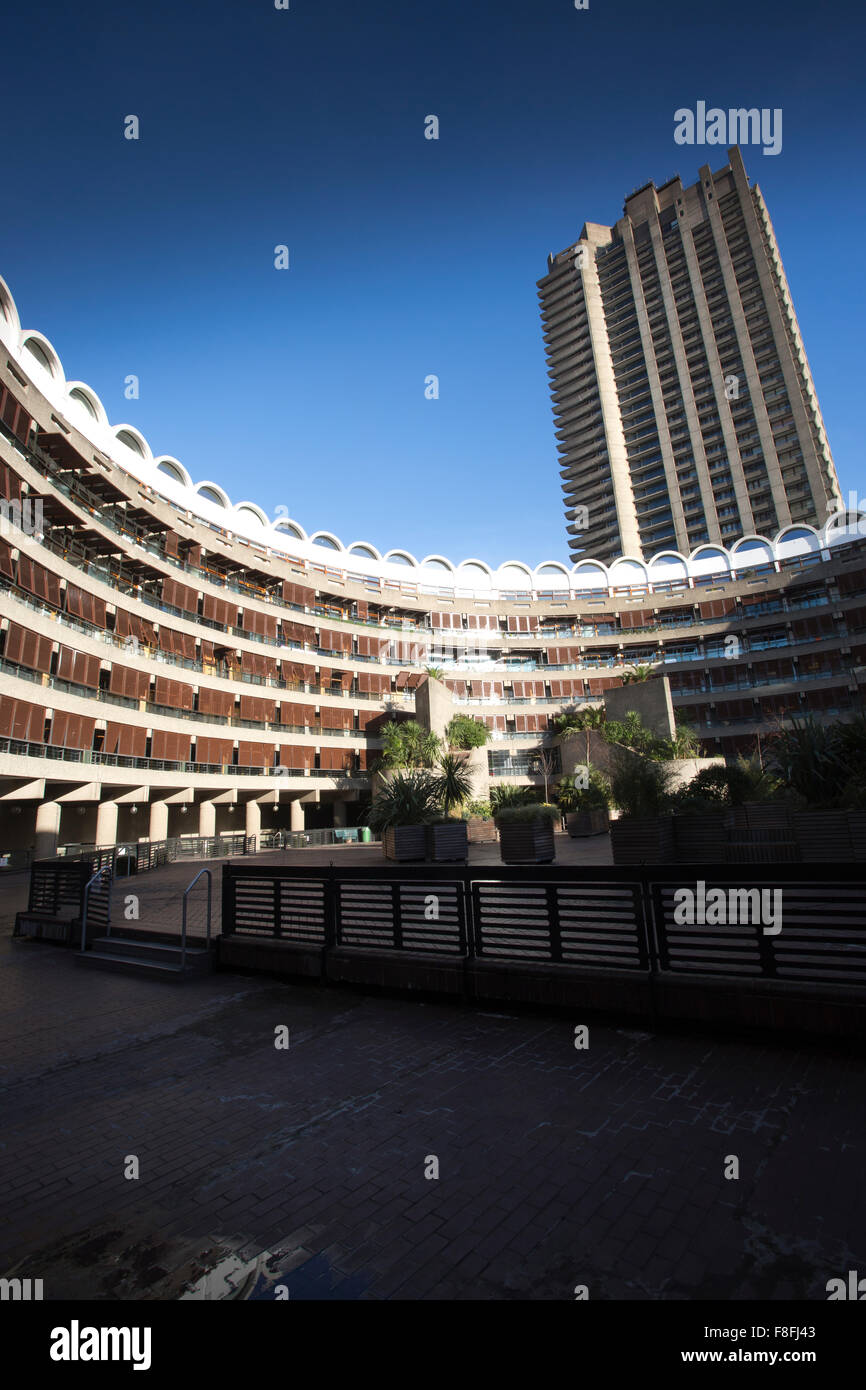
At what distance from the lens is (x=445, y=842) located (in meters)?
16.8

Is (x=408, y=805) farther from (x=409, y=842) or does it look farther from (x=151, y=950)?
(x=151, y=950)

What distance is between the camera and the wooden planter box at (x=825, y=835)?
10172 mm

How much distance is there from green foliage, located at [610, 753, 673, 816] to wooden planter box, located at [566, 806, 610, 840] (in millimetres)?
11954

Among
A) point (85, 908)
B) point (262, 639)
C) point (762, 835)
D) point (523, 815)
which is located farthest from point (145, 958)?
point (262, 639)

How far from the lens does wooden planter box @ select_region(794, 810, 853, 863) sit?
33.4ft

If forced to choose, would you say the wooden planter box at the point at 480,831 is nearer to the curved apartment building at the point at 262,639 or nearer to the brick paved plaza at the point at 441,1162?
the curved apartment building at the point at 262,639

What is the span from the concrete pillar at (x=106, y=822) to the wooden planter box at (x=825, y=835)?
24.8 meters

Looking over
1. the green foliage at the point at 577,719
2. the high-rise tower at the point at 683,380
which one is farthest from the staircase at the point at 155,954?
the high-rise tower at the point at 683,380

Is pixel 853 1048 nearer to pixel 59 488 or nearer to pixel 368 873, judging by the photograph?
pixel 368 873

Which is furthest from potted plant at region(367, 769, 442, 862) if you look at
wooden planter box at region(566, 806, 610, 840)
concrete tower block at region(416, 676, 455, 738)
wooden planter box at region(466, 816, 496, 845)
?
concrete tower block at region(416, 676, 455, 738)

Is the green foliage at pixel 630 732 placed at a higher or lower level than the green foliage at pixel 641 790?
higher

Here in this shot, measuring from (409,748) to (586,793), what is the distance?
9991mm

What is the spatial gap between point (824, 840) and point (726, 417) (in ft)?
302
